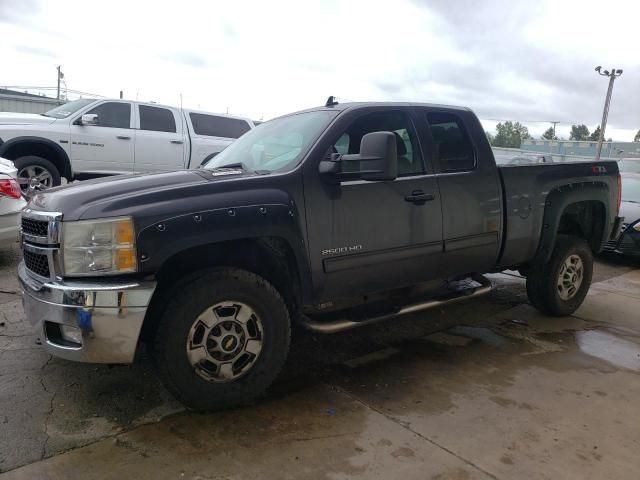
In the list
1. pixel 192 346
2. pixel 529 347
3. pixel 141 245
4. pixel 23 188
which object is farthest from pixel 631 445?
pixel 23 188

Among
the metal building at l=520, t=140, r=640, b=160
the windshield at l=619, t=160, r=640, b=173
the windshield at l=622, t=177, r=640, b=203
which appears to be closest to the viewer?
the windshield at l=622, t=177, r=640, b=203

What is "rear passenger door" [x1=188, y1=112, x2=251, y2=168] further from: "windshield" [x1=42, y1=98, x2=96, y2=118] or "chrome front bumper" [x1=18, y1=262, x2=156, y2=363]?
"chrome front bumper" [x1=18, y1=262, x2=156, y2=363]

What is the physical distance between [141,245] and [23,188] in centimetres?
621

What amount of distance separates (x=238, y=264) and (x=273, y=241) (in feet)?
0.92

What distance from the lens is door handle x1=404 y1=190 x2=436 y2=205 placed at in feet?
12.6

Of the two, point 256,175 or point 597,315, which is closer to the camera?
point 256,175

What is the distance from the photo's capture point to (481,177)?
4332 millimetres

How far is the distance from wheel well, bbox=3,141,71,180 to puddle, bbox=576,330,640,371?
7661 mm

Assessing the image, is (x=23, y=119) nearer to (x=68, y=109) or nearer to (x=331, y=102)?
(x=68, y=109)

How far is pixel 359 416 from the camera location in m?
3.24

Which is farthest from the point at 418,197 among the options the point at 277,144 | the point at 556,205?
the point at 556,205

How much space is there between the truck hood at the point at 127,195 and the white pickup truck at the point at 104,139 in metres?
4.63

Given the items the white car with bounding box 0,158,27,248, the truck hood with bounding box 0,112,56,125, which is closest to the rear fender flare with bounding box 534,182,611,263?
the white car with bounding box 0,158,27,248

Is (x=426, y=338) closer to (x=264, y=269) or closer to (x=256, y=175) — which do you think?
(x=264, y=269)
